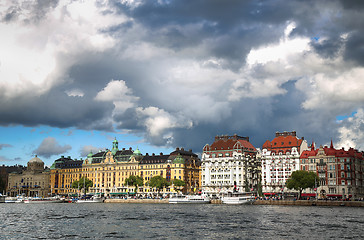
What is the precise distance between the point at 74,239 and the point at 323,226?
4422 cm

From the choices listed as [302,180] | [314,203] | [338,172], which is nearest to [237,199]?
[302,180]

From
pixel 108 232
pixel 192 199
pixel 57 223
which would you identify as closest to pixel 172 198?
pixel 192 199

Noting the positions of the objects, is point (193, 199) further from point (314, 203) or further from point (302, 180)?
point (314, 203)

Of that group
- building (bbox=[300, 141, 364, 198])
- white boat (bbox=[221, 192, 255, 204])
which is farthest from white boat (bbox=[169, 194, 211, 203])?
building (bbox=[300, 141, 364, 198])

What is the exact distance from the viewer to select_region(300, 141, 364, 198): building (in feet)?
593

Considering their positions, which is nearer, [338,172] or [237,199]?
[237,199]

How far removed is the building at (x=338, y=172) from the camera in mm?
180625

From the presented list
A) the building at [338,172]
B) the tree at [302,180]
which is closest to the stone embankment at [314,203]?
the tree at [302,180]

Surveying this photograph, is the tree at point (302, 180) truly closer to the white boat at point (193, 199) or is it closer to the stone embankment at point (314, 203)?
the stone embankment at point (314, 203)

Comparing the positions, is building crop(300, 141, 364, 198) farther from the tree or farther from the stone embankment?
the stone embankment

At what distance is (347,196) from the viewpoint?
179 meters

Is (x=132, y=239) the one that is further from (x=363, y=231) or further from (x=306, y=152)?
(x=306, y=152)

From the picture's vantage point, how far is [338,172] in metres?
183

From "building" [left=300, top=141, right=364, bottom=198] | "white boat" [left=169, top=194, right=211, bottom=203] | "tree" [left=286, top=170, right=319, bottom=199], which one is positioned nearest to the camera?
"tree" [left=286, top=170, right=319, bottom=199]
